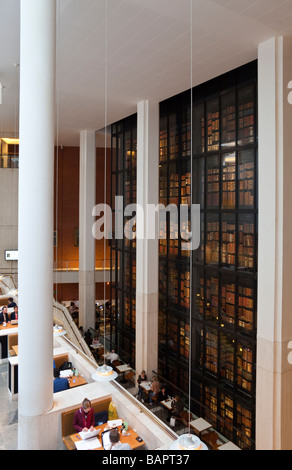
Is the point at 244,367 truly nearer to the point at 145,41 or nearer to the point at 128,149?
the point at 145,41

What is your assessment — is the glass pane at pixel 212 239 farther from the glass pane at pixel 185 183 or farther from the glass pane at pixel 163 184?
the glass pane at pixel 163 184

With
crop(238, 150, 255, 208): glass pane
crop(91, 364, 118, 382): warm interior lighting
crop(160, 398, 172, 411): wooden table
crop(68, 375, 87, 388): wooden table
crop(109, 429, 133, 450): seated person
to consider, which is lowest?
crop(160, 398, 172, 411): wooden table

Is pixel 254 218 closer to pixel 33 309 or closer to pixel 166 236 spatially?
pixel 166 236

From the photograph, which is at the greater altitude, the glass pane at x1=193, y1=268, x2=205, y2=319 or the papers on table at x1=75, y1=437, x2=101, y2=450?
the glass pane at x1=193, y1=268, x2=205, y2=319

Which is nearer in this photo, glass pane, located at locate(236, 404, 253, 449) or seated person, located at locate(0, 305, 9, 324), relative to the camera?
glass pane, located at locate(236, 404, 253, 449)

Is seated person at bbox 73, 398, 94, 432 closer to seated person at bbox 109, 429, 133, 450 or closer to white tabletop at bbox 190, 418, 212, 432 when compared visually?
seated person at bbox 109, 429, 133, 450

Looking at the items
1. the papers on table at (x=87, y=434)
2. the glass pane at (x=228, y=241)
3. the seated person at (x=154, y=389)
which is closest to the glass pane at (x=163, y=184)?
the glass pane at (x=228, y=241)

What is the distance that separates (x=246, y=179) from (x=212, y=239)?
1.93 meters

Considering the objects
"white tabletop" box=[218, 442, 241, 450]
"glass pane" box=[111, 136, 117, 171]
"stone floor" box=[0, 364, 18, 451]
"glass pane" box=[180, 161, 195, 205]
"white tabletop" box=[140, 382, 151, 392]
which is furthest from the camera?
"glass pane" box=[111, 136, 117, 171]

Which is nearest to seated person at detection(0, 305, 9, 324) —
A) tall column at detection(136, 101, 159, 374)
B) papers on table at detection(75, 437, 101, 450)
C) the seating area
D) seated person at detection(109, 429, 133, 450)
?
tall column at detection(136, 101, 159, 374)

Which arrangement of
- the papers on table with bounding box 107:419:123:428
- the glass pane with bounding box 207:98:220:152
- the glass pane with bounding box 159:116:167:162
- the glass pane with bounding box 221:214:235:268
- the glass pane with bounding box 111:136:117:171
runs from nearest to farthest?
the papers on table with bounding box 107:419:123:428, the glass pane with bounding box 221:214:235:268, the glass pane with bounding box 207:98:220:152, the glass pane with bounding box 159:116:167:162, the glass pane with bounding box 111:136:117:171

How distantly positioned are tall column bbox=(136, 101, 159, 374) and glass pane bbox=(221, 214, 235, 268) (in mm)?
2635

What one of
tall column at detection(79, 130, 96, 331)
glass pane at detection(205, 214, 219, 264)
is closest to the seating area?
glass pane at detection(205, 214, 219, 264)

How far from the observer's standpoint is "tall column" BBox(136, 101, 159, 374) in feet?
36.0
